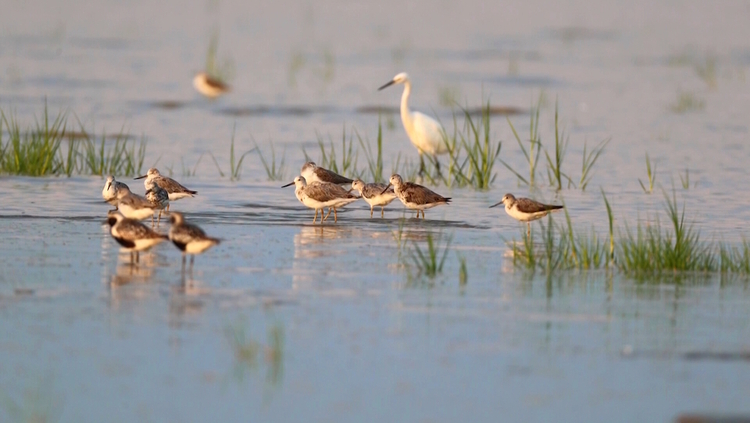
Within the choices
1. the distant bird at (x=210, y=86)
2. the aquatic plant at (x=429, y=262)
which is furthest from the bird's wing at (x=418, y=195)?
the distant bird at (x=210, y=86)

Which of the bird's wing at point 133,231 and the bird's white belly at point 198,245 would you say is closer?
the bird's white belly at point 198,245

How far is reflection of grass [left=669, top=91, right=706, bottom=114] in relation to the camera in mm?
27823

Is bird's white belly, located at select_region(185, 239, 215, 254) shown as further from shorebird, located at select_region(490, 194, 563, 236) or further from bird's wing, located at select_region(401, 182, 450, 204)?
bird's wing, located at select_region(401, 182, 450, 204)

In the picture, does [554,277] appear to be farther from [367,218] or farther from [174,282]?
[367,218]

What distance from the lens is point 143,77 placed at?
109ft

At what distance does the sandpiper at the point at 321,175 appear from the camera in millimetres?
15227

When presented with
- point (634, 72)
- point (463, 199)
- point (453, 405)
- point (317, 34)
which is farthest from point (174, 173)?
point (317, 34)

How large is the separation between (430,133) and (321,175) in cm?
509

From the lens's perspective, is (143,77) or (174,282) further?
(143,77)

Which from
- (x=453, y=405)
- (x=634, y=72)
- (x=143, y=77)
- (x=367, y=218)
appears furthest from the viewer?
(x=634, y=72)

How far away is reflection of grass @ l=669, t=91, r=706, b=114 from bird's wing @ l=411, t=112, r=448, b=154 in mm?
A: 9363

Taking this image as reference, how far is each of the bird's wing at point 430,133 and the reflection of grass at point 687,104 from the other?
9363mm

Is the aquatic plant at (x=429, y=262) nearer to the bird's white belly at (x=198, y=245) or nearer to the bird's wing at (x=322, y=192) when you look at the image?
the bird's white belly at (x=198, y=245)

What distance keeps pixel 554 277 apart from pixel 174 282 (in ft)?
10.0
